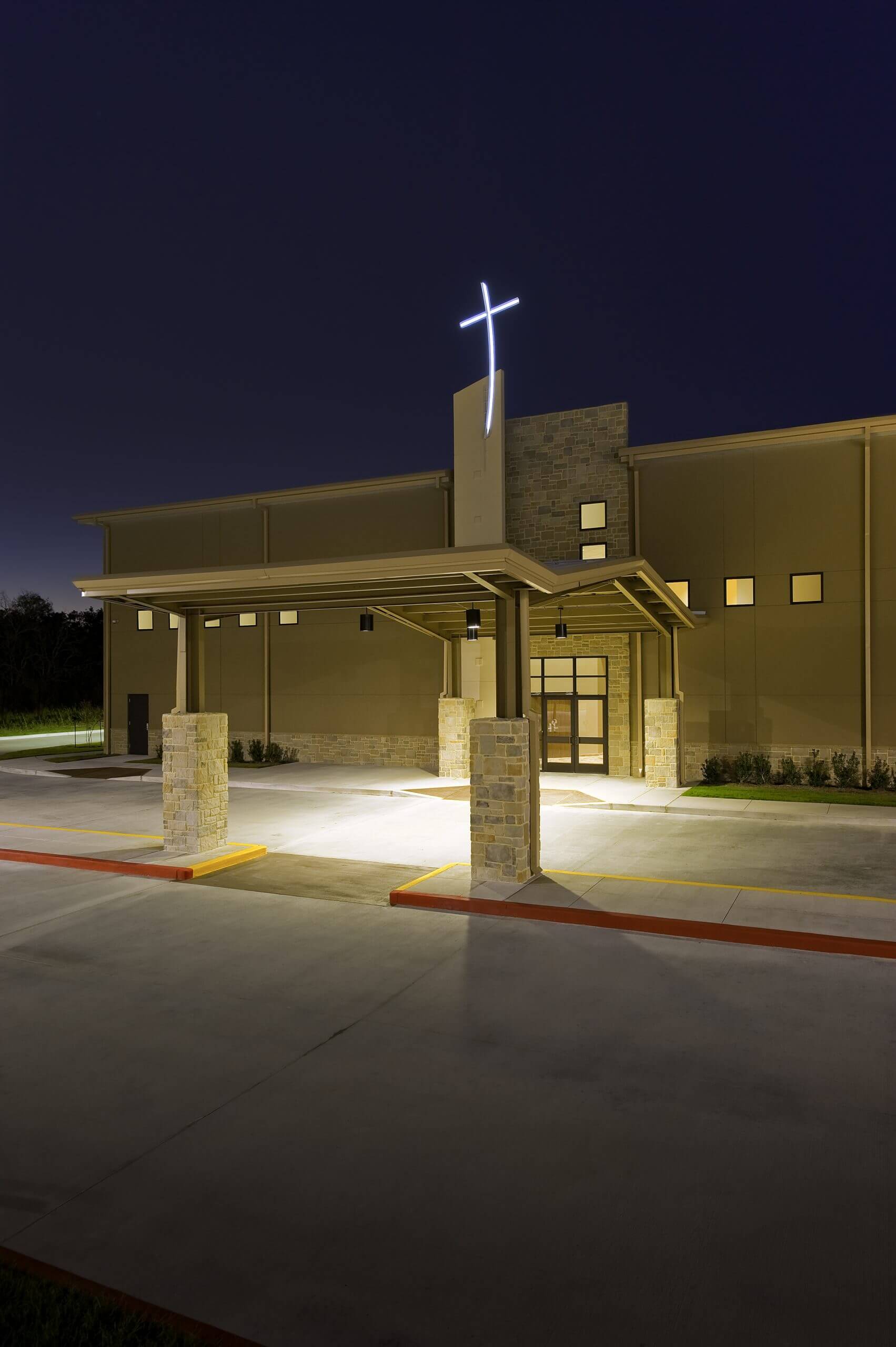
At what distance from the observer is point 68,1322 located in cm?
331

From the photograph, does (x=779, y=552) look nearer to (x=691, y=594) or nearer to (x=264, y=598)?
(x=691, y=594)

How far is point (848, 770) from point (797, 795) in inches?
84.3

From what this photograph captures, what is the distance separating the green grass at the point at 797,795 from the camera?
16.9m

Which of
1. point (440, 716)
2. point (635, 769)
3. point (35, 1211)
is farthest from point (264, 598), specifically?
point (635, 769)

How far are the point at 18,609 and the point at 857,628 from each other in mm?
57028

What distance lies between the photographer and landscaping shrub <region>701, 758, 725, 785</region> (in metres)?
20.1

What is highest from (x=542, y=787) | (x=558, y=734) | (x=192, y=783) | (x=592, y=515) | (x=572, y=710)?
(x=592, y=515)

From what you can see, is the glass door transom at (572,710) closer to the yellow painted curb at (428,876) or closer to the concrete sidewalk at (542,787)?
the concrete sidewalk at (542,787)

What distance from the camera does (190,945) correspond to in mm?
8242

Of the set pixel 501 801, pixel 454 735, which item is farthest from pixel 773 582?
pixel 501 801

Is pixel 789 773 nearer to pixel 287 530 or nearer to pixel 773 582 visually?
pixel 773 582

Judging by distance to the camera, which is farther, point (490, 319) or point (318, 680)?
point (318, 680)

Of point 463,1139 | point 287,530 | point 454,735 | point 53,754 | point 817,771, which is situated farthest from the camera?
point 53,754

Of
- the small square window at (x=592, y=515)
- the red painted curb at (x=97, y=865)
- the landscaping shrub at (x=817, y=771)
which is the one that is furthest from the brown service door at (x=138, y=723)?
the landscaping shrub at (x=817, y=771)
